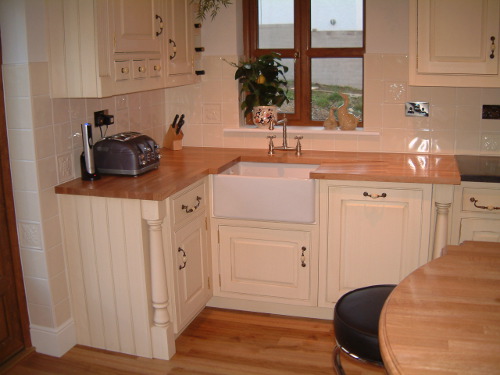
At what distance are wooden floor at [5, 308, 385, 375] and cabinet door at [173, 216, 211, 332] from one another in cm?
15

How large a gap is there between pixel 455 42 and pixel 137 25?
1.64m

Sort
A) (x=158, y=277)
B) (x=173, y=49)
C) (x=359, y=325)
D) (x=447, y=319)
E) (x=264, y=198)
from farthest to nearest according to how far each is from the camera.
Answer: (x=173, y=49), (x=264, y=198), (x=158, y=277), (x=359, y=325), (x=447, y=319)

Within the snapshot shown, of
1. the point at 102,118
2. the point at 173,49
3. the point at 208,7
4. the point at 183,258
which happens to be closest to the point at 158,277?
the point at 183,258

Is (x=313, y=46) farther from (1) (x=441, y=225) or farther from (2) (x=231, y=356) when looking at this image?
(2) (x=231, y=356)

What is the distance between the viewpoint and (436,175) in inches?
120

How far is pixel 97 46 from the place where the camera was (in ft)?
8.87

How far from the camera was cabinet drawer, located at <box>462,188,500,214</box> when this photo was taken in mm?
3070

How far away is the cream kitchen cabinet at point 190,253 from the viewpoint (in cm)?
300

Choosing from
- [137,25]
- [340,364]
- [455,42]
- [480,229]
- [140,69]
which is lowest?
[340,364]

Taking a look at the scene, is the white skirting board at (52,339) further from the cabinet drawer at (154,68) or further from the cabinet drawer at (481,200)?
the cabinet drawer at (481,200)

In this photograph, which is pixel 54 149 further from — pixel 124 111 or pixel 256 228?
pixel 256 228

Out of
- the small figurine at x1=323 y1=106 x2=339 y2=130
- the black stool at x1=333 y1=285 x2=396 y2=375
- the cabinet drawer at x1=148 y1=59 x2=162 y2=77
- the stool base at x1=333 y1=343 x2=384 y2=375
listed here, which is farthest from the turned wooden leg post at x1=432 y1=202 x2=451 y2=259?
the cabinet drawer at x1=148 y1=59 x2=162 y2=77

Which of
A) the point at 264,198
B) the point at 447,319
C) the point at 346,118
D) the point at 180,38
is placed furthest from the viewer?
the point at 346,118

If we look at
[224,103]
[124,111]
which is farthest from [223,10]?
[124,111]
